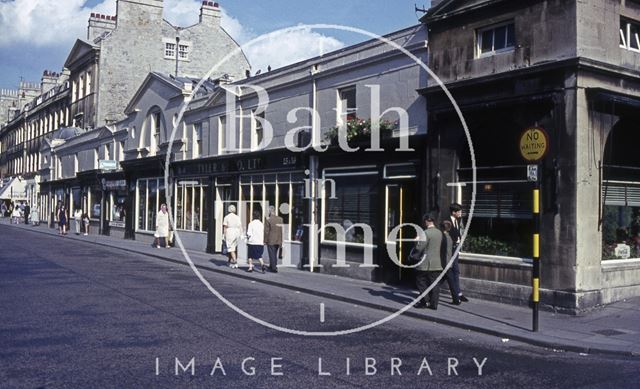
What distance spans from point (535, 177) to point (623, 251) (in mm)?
4404

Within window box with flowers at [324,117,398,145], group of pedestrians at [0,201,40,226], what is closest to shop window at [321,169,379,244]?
window box with flowers at [324,117,398,145]

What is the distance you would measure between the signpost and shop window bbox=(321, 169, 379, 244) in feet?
20.5

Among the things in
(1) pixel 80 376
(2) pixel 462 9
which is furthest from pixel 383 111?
(1) pixel 80 376

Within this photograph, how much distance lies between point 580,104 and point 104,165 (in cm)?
2872

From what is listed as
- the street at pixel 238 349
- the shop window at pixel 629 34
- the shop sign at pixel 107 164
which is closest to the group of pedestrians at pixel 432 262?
the street at pixel 238 349

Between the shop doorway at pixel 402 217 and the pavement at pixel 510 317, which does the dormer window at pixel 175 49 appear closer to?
the pavement at pixel 510 317

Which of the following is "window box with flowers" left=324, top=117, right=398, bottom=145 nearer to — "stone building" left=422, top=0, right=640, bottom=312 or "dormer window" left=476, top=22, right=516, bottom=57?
"stone building" left=422, top=0, right=640, bottom=312

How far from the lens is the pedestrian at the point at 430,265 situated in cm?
1225

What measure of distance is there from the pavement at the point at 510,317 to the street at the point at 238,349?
25 cm

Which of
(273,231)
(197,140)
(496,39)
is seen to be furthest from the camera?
(197,140)

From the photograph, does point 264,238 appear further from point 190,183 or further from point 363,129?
point 190,183

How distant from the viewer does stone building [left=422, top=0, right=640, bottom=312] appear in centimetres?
1195

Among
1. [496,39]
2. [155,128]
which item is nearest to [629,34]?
[496,39]

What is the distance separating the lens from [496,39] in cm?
1357
